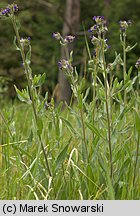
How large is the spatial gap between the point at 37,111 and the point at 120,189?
0.55 meters

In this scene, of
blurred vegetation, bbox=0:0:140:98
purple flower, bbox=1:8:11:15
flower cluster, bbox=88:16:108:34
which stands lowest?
blurred vegetation, bbox=0:0:140:98

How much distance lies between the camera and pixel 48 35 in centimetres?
2014

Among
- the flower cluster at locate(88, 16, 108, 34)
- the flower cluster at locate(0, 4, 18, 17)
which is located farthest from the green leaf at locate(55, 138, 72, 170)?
the flower cluster at locate(0, 4, 18, 17)

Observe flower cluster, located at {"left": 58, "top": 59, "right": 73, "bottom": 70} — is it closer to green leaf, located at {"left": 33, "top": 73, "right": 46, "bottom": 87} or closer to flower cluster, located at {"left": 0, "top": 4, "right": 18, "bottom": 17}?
green leaf, located at {"left": 33, "top": 73, "right": 46, "bottom": 87}

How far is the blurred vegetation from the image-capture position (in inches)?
664

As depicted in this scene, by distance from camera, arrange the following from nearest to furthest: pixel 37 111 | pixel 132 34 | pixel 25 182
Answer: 1. pixel 37 111
2. pixel 25 182
3. pixel 132 34

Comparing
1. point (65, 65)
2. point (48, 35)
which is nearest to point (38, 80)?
point (65, 65)

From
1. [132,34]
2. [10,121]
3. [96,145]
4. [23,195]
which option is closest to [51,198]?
[23,195]

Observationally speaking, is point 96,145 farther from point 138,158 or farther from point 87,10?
point 87,10

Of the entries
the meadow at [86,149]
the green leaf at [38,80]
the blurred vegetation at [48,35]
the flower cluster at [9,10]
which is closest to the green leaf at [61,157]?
the meadow at [86,149]

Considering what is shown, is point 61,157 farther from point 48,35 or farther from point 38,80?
point 48,35

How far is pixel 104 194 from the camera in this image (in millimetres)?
2439

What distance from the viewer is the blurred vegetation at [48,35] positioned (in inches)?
664

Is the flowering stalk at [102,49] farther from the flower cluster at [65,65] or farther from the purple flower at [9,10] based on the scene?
the purple flower at [9,10]
